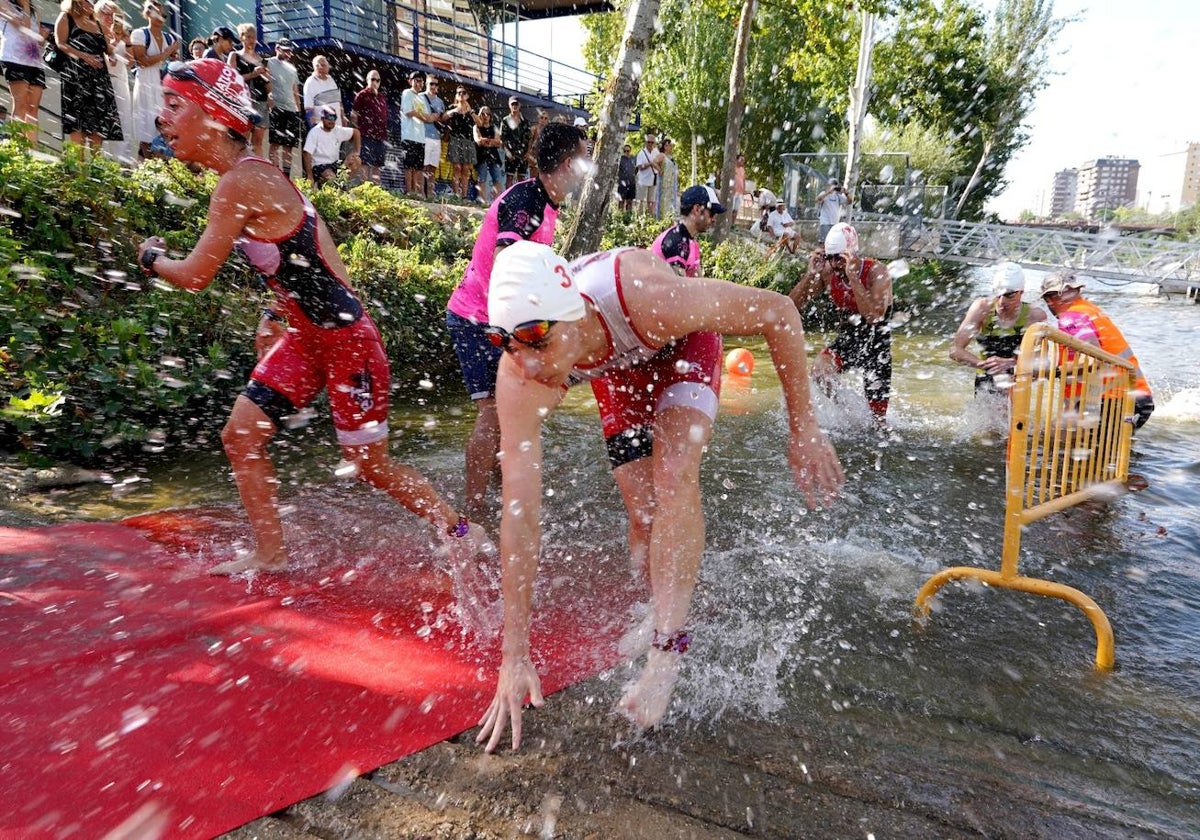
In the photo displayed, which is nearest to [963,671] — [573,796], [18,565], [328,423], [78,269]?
[573,796]

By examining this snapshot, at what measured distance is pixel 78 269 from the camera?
19.0 ft

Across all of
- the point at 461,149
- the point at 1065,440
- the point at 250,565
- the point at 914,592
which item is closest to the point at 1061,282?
the point at 1065,440

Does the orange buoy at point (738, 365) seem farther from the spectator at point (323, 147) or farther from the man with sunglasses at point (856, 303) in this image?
the spectator at point (323, 147)

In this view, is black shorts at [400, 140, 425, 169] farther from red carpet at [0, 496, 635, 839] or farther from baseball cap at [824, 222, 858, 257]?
red carpet at [0, 496, 635, 839]

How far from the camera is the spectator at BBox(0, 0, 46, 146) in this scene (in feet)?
23.6

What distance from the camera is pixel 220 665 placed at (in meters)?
2.87

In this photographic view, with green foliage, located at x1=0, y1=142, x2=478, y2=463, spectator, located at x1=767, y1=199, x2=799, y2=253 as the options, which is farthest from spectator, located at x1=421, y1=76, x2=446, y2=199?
spectator, located at x1=767, y1=199, x2=799, y2=253

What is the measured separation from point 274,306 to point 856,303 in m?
5.04

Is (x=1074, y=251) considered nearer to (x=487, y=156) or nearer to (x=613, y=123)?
(x=487, y=156)

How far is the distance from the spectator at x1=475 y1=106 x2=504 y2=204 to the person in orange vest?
974 cm

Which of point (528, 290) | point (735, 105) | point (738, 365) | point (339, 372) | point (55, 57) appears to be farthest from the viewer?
point (735, 105)

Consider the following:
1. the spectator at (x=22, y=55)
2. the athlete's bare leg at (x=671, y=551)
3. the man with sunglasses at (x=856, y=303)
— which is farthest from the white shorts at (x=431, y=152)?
the athlete's bare leg at (x=671, y=551)

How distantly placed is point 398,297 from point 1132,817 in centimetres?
752

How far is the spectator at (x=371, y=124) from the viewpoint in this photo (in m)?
12.4
